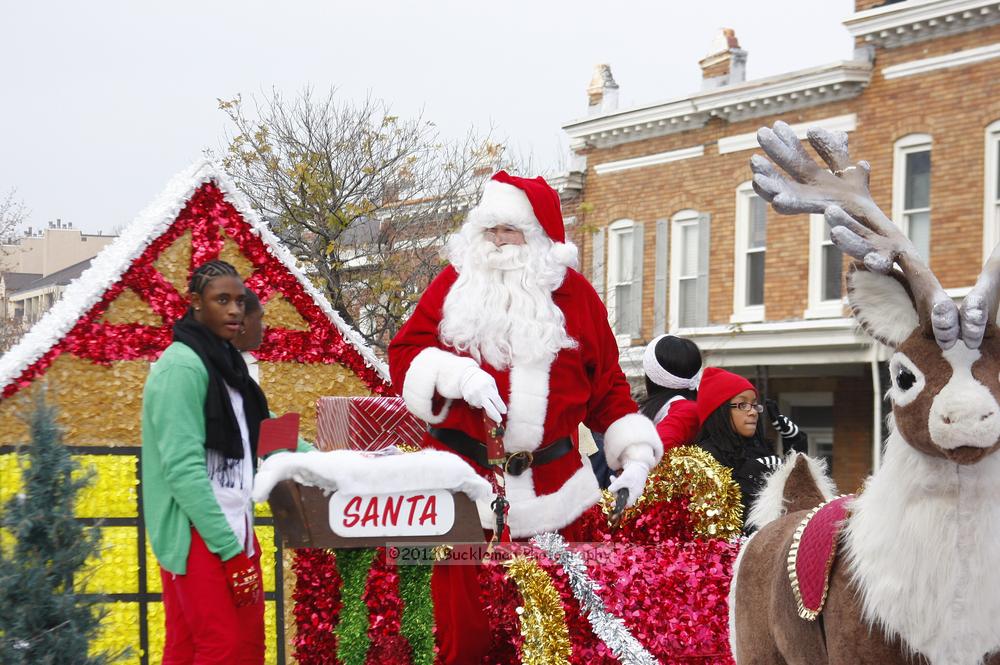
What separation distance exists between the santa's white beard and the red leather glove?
4.09 ft

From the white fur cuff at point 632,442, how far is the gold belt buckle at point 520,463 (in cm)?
35

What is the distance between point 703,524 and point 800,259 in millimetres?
13982

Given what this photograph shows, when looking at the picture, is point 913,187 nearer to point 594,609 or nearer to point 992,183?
point 992,183

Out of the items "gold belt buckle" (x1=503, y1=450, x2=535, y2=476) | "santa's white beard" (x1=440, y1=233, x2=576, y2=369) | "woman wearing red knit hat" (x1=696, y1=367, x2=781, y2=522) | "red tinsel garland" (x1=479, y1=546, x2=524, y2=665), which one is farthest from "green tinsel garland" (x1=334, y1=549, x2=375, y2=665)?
"woman wearing red knit hat" (x1=696, y1=367, x2=781, y2=522)

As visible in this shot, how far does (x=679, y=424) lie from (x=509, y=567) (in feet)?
6.31

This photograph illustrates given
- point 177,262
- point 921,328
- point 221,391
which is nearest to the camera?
point 921,328

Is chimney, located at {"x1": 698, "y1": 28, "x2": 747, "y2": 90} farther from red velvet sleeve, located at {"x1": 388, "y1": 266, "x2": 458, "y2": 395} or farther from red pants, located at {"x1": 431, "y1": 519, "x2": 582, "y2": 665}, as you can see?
red pants, located at {"x1": 431, "y1": 519, "x2": 582, "y2": 665}

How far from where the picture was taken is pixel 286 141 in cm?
1688

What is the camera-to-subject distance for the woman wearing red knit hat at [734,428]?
6254 millimetres

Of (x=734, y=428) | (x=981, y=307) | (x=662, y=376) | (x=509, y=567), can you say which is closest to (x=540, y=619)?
(x=509, y=567)

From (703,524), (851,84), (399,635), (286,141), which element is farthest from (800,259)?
(399,635)

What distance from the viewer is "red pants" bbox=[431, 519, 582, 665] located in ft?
15.1

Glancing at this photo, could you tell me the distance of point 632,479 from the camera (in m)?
4.68

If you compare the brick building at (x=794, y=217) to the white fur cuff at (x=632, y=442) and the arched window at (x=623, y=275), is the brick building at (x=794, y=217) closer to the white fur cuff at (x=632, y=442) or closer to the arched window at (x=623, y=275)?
the arched window at (x=623, y=275)
